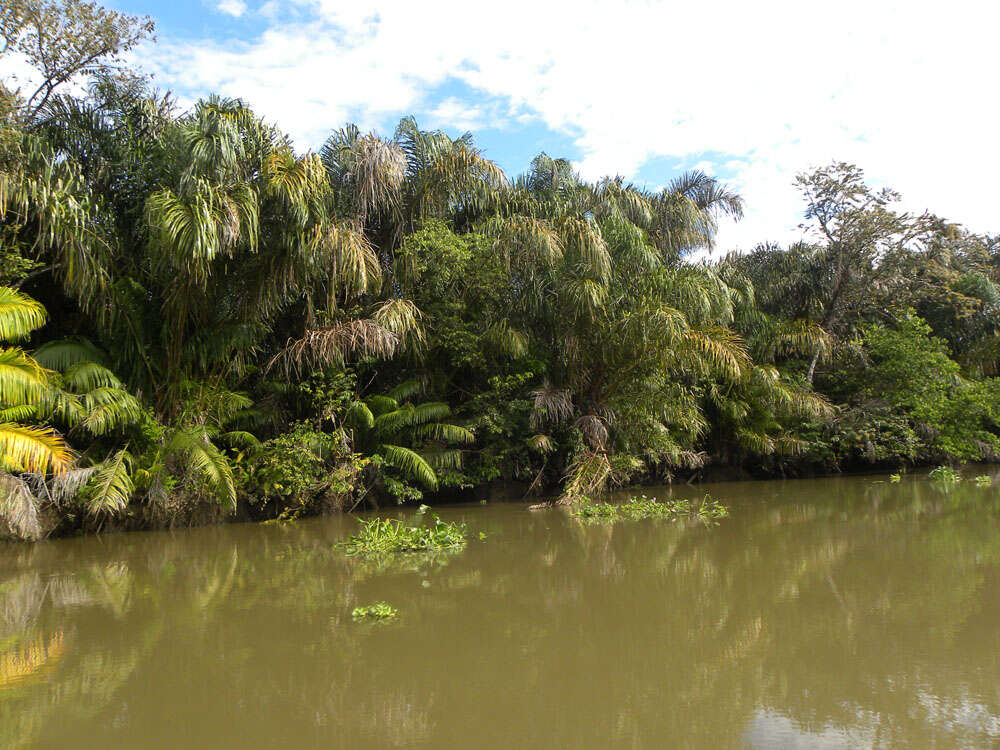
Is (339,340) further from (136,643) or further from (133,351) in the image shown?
(136,643)

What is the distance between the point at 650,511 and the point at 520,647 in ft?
24.5

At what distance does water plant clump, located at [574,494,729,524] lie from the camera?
10.9m

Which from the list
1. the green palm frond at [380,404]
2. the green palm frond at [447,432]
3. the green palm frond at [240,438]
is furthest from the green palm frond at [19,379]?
the green palm frond at [447,432]

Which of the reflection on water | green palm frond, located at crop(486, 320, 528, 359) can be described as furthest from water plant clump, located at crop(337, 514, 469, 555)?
green palm frond, located at crop(486, 320, 528, 359)

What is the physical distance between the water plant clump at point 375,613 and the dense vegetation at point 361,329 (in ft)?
14.2

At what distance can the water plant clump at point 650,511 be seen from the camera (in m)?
10.9

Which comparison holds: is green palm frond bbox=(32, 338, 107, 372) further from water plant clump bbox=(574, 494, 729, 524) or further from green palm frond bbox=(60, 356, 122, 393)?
water plant clump bbox=(574, 494, 729, 524)

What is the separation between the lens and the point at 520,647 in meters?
4.39

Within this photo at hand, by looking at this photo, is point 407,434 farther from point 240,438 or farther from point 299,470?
point 240,438

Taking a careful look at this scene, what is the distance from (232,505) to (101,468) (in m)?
1.71

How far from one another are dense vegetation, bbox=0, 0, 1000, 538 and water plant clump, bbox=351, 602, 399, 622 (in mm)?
4340

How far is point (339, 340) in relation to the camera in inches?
447

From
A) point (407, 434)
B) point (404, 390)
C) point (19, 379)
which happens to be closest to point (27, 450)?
point (19, 379)

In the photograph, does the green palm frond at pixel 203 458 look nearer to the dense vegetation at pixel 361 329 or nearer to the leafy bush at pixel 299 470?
the dense vegetation at pixel 361 329
